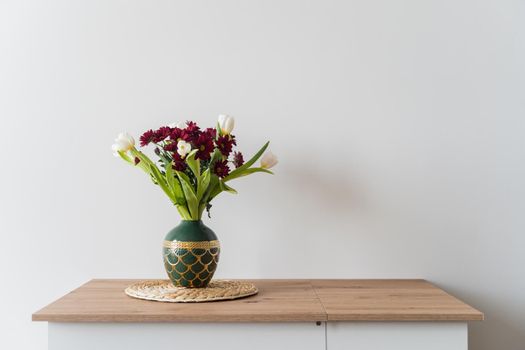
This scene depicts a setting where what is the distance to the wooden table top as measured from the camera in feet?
4.83

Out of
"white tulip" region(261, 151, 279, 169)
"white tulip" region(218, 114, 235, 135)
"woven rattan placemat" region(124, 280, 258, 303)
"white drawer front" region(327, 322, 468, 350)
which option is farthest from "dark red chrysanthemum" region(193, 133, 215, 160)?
"white drawer front" region(327, 322, 468, 350)

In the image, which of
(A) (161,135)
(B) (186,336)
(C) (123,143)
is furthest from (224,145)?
(B) (186,336)

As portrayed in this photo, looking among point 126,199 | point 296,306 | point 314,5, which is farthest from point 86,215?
point 314,5

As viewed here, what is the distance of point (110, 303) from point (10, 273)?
0.61 m

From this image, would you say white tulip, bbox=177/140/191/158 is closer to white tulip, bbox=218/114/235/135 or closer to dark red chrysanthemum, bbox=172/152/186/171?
dark red chrysanthemum, bbox=172/152/186/171

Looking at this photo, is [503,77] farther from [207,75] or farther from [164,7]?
[164,7]

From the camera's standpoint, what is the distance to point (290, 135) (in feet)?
6.70

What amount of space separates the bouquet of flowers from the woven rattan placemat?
20 centimetres

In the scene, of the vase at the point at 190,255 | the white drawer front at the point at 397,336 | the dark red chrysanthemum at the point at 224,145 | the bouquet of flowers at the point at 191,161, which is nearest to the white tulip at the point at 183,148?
the bouquet of flowers at the point at 191,161

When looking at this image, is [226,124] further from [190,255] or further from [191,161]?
[190,255]

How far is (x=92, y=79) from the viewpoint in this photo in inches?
80.8

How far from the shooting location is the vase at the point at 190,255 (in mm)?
1694

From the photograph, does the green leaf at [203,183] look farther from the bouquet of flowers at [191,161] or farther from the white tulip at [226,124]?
the white tulip at [226,124]

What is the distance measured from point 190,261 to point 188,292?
3.4 inches
